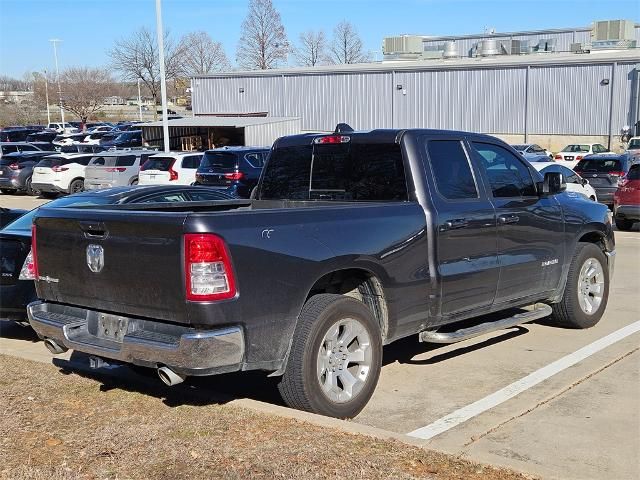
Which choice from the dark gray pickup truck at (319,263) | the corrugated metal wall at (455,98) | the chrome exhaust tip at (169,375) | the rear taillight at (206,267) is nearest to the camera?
the rear taillight at (206,267)

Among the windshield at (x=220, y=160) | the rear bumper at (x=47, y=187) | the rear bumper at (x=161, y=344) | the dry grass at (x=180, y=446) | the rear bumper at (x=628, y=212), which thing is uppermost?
the windshield at (x=220, y=160)

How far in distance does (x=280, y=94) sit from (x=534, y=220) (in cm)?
4944

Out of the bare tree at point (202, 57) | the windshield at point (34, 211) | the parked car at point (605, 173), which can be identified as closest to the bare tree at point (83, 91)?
the bare tree at point (202, 57)

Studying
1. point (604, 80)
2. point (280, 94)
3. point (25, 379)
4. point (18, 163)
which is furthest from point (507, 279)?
point (280, 94)

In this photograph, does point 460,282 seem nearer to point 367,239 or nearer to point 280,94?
point 367,239

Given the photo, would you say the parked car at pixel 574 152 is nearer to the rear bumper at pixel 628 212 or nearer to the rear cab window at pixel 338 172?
the rear bumper at pixel 628 212

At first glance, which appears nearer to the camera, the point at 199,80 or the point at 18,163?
the point at 18,163

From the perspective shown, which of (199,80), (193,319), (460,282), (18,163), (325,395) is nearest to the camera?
(193,319)

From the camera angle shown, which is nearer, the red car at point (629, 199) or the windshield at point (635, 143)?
the red car at point (629, 199)

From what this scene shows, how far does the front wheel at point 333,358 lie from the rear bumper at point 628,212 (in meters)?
12.7

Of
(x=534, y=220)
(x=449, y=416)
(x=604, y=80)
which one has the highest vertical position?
(x=604, y=80)

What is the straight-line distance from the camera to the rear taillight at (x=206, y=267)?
442 cm

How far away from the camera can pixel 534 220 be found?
22.3 feet

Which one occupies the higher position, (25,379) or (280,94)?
(280,94)
